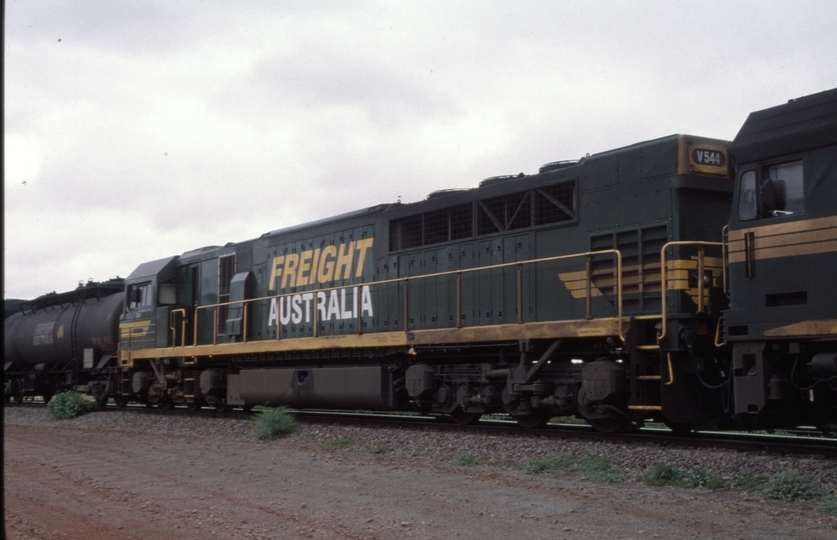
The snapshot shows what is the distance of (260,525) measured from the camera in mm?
6191

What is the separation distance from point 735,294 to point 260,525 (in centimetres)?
574

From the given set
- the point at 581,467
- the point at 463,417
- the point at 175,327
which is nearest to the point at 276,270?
the point at 175,327

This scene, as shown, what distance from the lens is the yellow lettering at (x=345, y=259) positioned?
50.3ft

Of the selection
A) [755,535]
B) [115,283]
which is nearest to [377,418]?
[755,535]

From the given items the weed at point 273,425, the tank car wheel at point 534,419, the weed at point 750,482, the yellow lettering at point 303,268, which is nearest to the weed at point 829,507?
the weed at point 750,482

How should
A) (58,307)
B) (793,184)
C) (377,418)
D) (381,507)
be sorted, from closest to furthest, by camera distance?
1. (381,507)
2. (793,184)
3. (377,418)
4. (58,307)

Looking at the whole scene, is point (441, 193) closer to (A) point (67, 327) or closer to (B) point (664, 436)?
(B) point (664, 436)

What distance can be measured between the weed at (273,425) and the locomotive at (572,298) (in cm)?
157

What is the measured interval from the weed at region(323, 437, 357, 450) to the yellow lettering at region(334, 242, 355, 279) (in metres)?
4.39

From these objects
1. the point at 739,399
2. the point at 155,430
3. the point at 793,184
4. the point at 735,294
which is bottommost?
the point at 155,430

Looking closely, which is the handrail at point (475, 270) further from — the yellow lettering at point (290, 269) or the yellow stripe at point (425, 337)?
the yellow lettering at point (290, 269)

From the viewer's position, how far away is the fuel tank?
74.0 feet

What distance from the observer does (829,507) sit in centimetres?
637

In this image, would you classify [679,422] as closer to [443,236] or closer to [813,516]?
[813,516]
